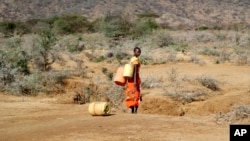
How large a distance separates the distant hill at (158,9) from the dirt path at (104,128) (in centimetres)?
3960

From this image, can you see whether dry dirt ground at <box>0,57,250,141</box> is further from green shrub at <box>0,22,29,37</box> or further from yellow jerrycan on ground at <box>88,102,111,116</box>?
green shrub at <box>0,22,29,37</box>

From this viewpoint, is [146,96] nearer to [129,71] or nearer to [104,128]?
[129,71]

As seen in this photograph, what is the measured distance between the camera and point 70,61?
21.5 m

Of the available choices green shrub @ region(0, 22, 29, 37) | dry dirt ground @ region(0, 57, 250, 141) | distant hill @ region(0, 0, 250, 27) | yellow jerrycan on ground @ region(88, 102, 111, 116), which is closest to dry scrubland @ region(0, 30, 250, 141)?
dry dirt ground @ region(0, 57, 250, 141)

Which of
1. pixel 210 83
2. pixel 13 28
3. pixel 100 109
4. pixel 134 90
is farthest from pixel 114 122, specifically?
pixel 13 28

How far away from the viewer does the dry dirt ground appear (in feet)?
25.4

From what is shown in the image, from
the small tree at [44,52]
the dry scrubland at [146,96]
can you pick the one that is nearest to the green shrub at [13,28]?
the dry scrubland at [146,96]

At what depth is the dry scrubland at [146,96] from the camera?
8195 mm

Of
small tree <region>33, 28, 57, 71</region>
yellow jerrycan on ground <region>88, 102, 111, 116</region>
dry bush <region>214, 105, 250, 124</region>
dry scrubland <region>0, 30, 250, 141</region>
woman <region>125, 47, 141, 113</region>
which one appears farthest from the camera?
small tree <region>33, 28, 57, 71</region>

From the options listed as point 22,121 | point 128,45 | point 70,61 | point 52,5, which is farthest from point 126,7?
point 22,121

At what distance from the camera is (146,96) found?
13078 mm

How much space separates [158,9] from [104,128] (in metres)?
44.3

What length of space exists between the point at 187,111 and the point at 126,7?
3877 centimetres

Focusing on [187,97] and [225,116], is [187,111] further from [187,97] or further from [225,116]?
[225,116]
